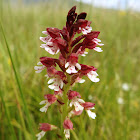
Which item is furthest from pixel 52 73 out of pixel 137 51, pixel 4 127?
pixel 137 51

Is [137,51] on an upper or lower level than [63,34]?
lower

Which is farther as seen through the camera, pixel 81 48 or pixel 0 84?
pixel 0 84

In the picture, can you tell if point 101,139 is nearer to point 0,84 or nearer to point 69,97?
point 69,97

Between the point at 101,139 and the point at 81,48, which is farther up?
the point at 81,48

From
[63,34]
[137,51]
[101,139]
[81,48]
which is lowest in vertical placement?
[137,51]

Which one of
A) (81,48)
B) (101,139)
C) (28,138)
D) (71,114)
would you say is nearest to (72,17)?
(81,48)

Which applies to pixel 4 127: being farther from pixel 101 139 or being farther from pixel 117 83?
pixel 117 83

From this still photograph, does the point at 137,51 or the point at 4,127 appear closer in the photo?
the point at 4,127

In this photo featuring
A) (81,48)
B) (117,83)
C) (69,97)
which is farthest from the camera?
(117,83)

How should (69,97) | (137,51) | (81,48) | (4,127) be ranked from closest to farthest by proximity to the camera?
(69,97), (81,48), (4,127), (137,51)
